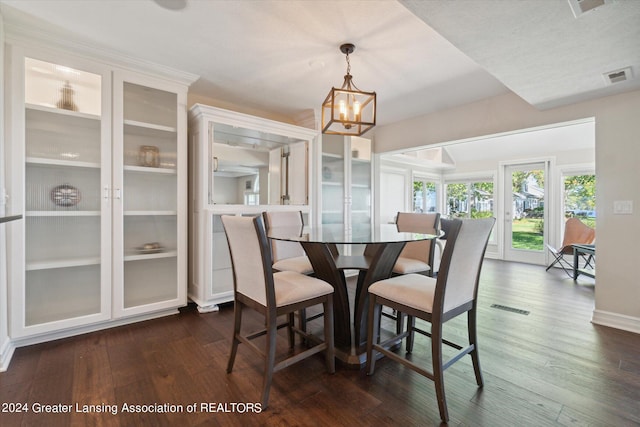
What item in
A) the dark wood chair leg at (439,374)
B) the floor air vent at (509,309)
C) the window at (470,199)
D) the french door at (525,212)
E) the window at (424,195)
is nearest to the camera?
the dark wood chair leg at (439,374)

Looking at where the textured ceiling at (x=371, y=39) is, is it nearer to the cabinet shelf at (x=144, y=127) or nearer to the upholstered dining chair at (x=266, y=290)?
the cabinet shelf at (x=144, y=127)

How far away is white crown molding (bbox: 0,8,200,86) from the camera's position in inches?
83.1

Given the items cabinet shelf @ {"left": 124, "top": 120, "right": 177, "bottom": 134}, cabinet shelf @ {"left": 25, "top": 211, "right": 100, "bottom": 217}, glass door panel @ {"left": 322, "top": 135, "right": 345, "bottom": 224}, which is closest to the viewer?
cabinet shelf @ {"left": 25, "top": 211, "right": 100, "bottom": 217}

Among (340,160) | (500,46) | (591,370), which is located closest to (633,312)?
(591,370)

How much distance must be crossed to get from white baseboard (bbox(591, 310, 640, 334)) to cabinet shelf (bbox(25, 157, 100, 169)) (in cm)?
495

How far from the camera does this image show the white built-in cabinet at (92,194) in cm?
229

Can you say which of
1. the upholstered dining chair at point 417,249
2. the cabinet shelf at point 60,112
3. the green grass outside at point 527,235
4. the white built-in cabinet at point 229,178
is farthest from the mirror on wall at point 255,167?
the green grass outside at point 527,235

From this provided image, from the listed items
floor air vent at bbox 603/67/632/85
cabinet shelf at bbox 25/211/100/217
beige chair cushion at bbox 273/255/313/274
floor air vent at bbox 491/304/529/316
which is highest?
floor air vent at bbox 603/67/632/85

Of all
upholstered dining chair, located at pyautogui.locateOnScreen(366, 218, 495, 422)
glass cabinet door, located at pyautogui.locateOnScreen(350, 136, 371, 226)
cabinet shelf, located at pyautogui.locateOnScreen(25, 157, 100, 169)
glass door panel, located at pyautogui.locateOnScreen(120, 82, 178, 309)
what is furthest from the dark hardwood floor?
glass cabinet door, located at pyautogui.locateOnScreen(350, 136, 371, 226)

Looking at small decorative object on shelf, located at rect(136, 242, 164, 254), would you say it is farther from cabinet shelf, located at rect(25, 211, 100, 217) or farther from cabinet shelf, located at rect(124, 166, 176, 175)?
cabinet shelf, located at rect(124, 166, 176, 175)

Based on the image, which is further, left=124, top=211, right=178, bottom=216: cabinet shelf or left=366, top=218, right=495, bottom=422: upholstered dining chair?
left=124, top=211, right=178, bottom=216: cabinet shelf

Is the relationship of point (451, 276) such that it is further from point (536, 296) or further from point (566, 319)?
point (536, 296)

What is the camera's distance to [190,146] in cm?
330

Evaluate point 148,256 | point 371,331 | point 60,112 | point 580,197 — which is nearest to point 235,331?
point 371,331
